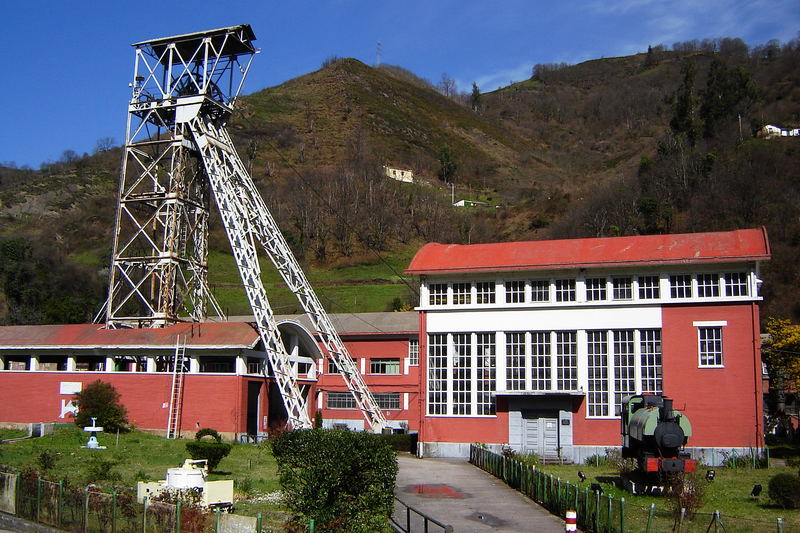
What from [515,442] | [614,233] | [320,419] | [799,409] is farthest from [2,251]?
[799,409]

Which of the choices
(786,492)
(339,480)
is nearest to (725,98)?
(786,492)

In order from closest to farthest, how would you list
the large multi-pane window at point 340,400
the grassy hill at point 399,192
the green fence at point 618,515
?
the green fence at point 618,515 < the large multi-pane window at point 340,400 < the grassy hill at point 399,192

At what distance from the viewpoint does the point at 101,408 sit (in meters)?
39.4

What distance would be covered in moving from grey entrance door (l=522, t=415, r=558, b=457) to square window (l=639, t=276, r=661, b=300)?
6.78m

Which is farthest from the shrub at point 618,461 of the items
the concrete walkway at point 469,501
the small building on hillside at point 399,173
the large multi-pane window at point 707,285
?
the small building on hillside at point 399,173

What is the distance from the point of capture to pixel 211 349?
134 ft

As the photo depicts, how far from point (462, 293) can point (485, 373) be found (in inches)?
154

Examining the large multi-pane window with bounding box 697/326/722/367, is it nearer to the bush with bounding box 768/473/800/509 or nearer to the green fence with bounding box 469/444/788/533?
the bush with bounding box 768/473/800/509

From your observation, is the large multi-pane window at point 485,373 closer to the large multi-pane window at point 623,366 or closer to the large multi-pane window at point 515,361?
the large multi-pane window at point 515,361

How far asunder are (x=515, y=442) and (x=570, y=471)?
575 cm

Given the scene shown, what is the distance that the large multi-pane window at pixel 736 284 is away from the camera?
115ft

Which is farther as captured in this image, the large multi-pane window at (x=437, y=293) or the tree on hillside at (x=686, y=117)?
the tree on hillside at (x=686, y=117)

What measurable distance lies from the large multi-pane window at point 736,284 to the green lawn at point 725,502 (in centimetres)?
749

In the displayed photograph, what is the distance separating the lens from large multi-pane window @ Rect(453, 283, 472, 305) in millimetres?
39000
